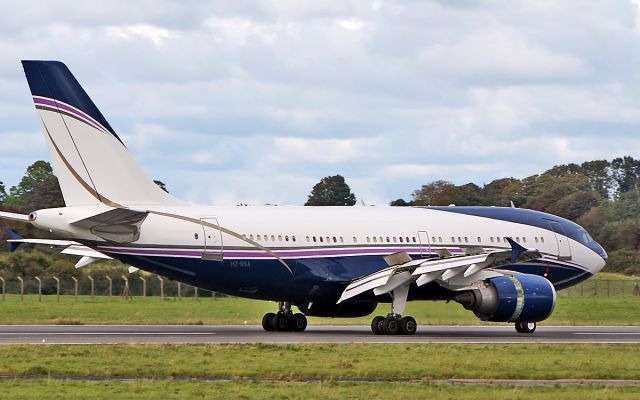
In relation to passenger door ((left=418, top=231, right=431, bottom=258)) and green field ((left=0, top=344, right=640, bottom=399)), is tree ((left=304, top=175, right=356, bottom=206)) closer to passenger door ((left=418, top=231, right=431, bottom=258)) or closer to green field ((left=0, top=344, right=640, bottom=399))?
passenger door ((left=418, top=231, right=431, bottom=258))

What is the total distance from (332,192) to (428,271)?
213 feet

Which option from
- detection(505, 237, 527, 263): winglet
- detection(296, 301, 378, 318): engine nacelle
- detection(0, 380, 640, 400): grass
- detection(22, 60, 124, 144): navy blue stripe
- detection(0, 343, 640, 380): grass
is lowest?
detection(0, 380, 640, 400): grass

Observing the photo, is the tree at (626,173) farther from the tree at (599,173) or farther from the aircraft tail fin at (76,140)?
the aircraft tail fin at (76,140)

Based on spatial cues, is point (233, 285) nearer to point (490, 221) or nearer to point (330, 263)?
point (330, 263)

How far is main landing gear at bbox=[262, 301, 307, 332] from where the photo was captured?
140 ft

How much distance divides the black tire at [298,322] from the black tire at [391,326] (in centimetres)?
374

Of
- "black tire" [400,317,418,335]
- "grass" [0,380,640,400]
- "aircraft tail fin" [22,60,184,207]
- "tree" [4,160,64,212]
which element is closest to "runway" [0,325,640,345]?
"black tire" [400,317,418,335]

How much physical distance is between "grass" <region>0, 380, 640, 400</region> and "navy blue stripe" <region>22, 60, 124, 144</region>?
51.3 feet

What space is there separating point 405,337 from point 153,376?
14824mm

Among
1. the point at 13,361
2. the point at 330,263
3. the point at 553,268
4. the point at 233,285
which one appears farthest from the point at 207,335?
the point at 553,268

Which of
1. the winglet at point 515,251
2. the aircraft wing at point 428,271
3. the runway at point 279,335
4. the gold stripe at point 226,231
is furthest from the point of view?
the gold stripe at point 226,231

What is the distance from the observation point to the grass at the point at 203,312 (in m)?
48.0

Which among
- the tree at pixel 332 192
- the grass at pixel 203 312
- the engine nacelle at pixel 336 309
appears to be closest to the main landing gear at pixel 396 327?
the engine nacelle at pixel 336 309

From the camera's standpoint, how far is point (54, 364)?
89.2 ft
